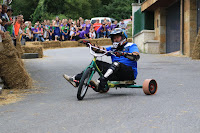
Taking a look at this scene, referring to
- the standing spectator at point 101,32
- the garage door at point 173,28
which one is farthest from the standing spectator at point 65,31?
the garage door at point 173,28

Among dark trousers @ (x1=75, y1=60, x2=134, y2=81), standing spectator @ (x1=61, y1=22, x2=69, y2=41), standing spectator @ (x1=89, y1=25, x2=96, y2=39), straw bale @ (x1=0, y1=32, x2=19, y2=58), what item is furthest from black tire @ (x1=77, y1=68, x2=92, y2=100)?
standing spectator @ (x1=89, y1=25, x2=96, y2=39)

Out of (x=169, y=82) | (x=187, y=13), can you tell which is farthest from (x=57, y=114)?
(x=187, y=13)

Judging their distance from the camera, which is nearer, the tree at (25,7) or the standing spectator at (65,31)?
the standing spectator at (65,31)

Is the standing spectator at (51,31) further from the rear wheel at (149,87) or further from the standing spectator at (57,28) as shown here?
the rear wheel at (149,87)

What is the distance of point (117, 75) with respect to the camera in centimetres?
877

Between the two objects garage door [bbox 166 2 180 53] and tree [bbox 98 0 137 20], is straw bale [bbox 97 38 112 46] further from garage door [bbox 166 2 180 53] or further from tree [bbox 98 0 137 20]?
tree [bbox 98 0 137 20]

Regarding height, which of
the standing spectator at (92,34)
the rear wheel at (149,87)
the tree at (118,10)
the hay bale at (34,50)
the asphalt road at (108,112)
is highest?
the tree at (118,10)

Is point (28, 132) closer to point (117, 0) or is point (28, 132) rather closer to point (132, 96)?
point (132, 96)

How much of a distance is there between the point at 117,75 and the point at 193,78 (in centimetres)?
339

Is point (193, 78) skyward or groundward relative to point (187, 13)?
groundward

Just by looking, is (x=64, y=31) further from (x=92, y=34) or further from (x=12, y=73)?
(x=12, y=73)

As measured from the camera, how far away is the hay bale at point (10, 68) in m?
9.86

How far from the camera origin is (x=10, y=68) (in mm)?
9883

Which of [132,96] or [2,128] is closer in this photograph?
[2,128]
